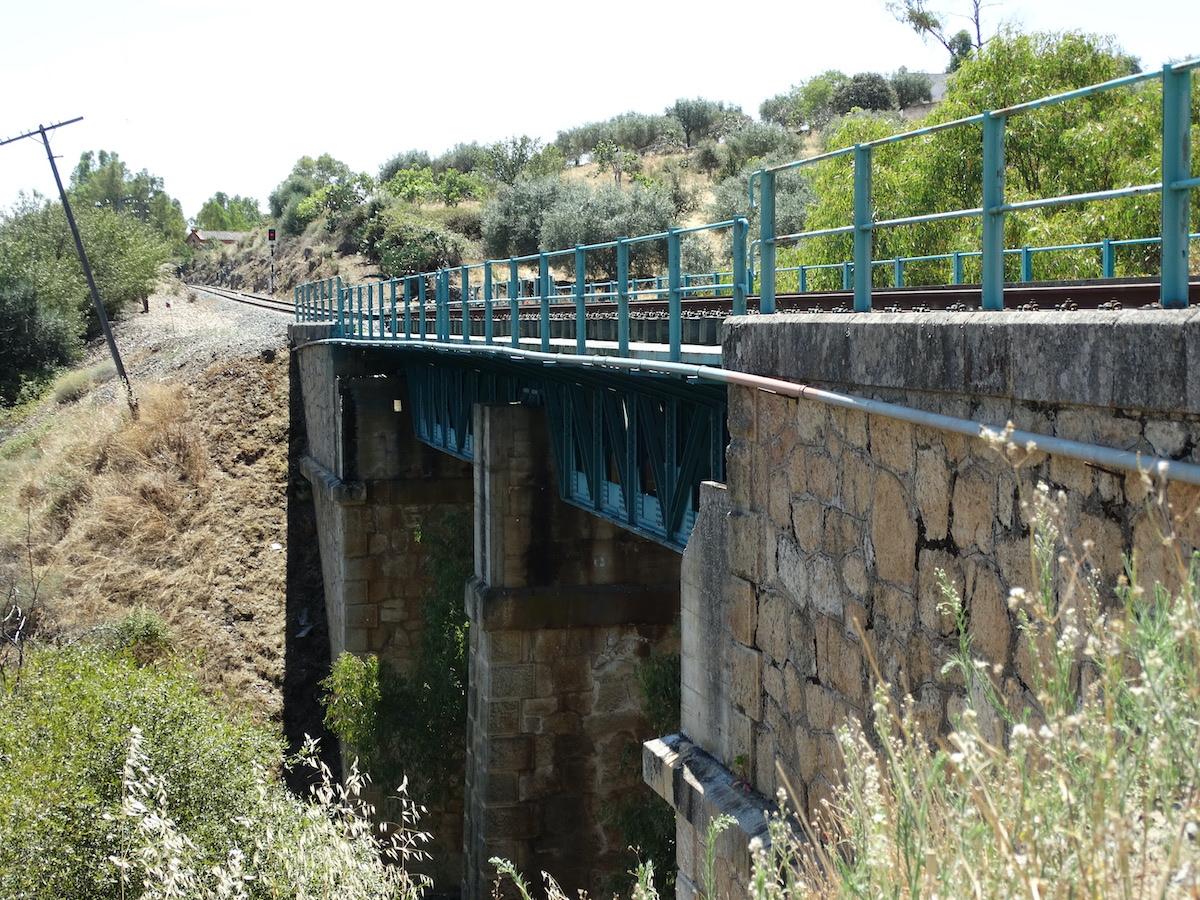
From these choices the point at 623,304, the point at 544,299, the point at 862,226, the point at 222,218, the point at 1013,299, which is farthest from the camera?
the point at 222,218

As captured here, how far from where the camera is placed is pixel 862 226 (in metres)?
5.74

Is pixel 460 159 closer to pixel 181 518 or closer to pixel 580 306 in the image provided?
pixel 181 518

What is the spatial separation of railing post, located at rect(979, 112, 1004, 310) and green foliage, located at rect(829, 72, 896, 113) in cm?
8178

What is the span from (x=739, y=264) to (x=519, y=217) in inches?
1887

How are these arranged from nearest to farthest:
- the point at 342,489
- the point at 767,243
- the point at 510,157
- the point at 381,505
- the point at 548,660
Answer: the point at 767,243 → the point at 548,660 → the point at 342,489 → the point at 381,505 → the point at 510,157

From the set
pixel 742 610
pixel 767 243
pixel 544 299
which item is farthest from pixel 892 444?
pixel 544 299

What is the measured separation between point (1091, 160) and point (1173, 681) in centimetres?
1977

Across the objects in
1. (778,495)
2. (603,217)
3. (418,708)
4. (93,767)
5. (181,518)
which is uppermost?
(603,217)

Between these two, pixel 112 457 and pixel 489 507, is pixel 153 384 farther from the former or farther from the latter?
pixel 489 507

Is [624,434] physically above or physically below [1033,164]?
below

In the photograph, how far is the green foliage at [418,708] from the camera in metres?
19.9

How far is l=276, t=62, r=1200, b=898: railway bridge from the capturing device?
13.4 ft

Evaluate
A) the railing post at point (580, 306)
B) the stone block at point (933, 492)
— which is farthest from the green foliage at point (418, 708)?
the stone block at point (933, 492)

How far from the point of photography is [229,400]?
3111cm
